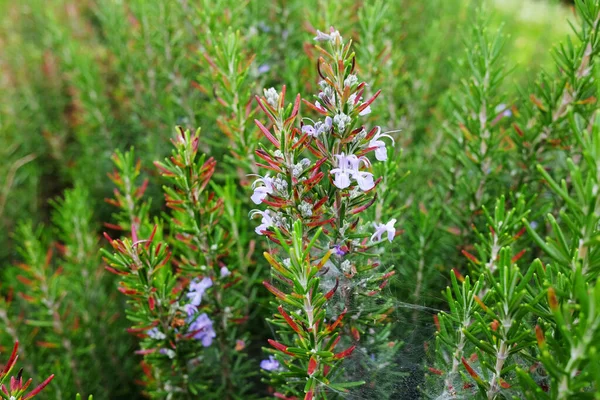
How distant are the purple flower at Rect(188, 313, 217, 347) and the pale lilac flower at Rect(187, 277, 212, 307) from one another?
0.06 meters

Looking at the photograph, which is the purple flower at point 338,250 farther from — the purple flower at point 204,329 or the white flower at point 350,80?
the purple flower at point 204,329

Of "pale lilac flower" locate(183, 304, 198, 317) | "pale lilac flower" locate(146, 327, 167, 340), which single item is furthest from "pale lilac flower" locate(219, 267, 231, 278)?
"pale lilac flower" locate(146, 327, 167, 340)

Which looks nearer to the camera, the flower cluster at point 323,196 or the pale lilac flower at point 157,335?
the flower cluster at point 323,196

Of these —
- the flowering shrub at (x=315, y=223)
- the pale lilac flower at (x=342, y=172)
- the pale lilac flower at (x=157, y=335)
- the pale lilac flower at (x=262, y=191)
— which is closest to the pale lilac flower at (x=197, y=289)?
the flowering shrub at (x=315, y=223)

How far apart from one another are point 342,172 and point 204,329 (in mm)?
768

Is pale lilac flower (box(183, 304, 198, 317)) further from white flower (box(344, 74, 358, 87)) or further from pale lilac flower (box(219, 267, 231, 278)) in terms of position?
white flower (box(344, 74, 358, 87))

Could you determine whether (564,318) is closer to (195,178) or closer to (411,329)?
(411,329)

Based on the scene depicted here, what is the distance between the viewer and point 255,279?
170cm

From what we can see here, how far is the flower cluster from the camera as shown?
3.47 ft

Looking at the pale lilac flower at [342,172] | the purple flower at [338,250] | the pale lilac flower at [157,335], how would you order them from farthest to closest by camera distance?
1. the pale lilac flower at [157,335]
2. the purple flower at [338,250]
3. the pale lilac flower at [342,172]

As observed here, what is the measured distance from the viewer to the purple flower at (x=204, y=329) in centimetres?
147

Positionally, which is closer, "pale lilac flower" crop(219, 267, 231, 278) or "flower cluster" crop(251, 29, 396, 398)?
"flower cluster" crop(251, 29, 396, 398)

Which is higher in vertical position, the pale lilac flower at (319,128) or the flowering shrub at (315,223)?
the pale lilac flower at (319,128)

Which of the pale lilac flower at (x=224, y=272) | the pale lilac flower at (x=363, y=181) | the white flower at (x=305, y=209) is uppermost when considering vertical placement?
the pale lilac flower at (x=363, y=181)
